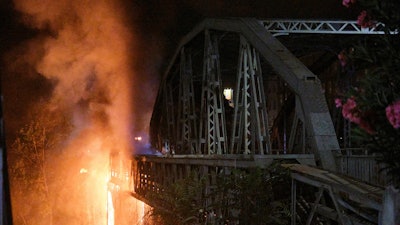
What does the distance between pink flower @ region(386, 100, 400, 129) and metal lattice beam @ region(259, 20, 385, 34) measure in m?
14.6

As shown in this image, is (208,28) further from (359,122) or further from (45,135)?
(45,135)

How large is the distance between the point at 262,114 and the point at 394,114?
13.0 m

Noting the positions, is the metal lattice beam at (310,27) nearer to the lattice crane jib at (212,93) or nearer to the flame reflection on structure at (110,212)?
the lattice crane jib at (212,93)

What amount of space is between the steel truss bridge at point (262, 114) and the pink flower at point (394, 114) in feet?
5.53

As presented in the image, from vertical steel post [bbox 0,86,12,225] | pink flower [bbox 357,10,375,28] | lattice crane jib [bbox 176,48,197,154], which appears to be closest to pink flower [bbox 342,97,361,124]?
pink flower [bbox 357,10,375,28]

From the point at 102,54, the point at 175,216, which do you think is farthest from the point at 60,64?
the point at 175,216

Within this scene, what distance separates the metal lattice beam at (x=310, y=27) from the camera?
20.8 meters

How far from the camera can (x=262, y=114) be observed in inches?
753

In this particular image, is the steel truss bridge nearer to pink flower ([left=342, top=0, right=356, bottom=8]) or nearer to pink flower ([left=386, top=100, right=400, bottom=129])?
pink flower ([left=342, top=0, right=356, bottom=8])

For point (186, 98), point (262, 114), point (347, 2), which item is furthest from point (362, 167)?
point (186, 98)

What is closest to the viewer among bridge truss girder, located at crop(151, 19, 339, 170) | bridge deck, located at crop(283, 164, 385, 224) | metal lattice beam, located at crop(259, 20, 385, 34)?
bridge deck, located at crop(283, 164, 385, 224)

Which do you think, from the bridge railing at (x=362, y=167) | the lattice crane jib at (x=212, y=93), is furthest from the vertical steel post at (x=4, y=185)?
the lattice crane jib at (x=212, y=93)

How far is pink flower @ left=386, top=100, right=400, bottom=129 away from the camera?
607 centimetres

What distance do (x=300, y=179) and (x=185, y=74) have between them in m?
15.3
